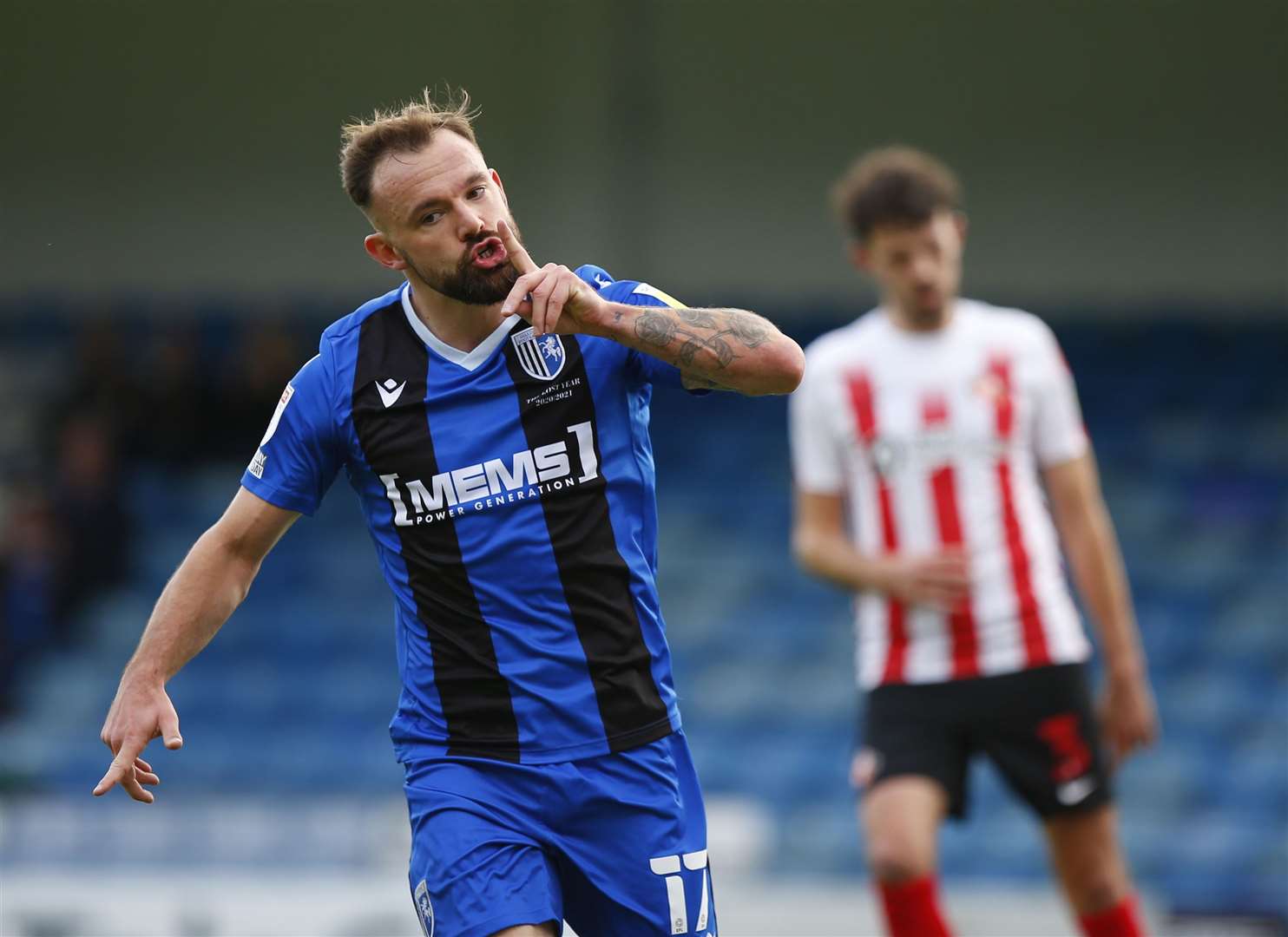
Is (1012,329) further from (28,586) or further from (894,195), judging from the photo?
(28,586)

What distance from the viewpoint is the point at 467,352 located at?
3.59m

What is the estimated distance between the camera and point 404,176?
3.46 m

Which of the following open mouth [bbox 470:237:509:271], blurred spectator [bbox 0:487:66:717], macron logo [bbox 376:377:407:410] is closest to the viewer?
open mouth [bbox 470:237:509:271]

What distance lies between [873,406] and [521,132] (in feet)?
25.0

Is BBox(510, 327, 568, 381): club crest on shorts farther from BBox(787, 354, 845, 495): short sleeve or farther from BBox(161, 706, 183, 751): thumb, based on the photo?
BBox(787, 354, 845, 495): short sleeve

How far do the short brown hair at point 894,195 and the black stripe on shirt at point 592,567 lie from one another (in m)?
1.84

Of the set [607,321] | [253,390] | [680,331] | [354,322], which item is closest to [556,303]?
[607,321]

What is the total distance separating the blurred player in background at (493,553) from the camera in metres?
3.43

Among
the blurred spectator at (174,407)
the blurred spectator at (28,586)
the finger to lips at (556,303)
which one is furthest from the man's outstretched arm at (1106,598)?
the blurred spectator at (174,407)

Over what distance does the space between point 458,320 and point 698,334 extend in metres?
0.52

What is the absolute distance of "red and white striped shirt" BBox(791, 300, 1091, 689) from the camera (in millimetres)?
5094

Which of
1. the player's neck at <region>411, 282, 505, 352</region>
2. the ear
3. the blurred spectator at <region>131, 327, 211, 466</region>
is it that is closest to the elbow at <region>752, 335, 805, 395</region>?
the player's neck at <region>411, 282, 505, 352</region>

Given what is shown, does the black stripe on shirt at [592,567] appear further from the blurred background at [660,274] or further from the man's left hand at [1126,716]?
the blurred background at [660,274]

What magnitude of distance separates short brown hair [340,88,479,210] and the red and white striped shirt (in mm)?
1954
